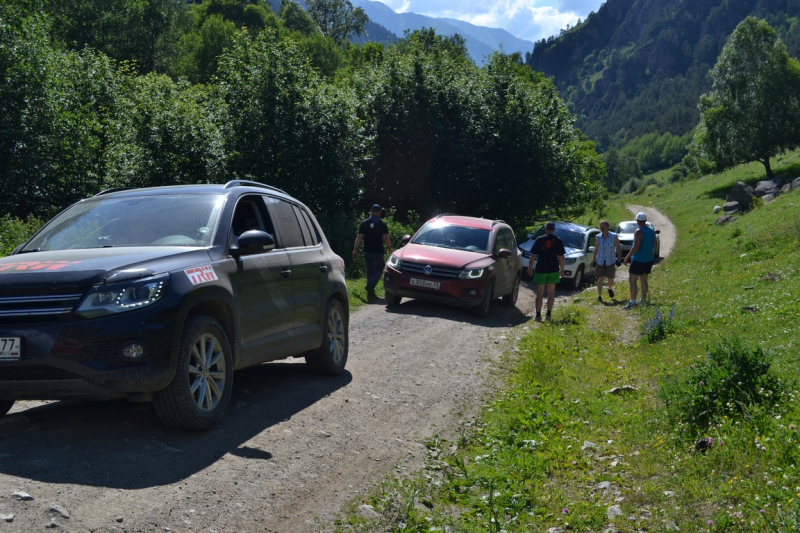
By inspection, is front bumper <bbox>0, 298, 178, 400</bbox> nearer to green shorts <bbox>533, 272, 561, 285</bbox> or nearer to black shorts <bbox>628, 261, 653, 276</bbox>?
green shorts <bbox>533, 272, 561, 285</bbox>

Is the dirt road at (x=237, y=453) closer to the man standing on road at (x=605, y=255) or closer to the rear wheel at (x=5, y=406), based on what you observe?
the rear wheel at (x=5, y=406)

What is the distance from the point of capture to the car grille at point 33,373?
4.68 meters

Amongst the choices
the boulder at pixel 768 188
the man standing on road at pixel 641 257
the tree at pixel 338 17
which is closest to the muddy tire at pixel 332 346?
the man standing on road at pixel 641 257

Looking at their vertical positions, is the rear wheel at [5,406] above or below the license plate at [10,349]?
below

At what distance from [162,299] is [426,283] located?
31.0ft

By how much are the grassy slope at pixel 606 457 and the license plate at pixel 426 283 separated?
3019 mm

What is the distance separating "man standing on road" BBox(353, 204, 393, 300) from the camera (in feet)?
50.5

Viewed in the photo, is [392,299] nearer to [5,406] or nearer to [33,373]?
[5,406]

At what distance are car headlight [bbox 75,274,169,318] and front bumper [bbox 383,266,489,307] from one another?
9.40 metres

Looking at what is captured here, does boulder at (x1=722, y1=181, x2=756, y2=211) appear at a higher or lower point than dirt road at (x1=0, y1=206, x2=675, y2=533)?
lower

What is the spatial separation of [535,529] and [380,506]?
3.15 ft

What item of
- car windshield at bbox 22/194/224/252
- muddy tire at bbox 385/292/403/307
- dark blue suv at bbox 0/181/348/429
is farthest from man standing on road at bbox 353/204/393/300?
car windshield at bbox 22/194/224/252

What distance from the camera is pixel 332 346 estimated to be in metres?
7.90

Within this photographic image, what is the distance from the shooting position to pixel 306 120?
84.4 ft
